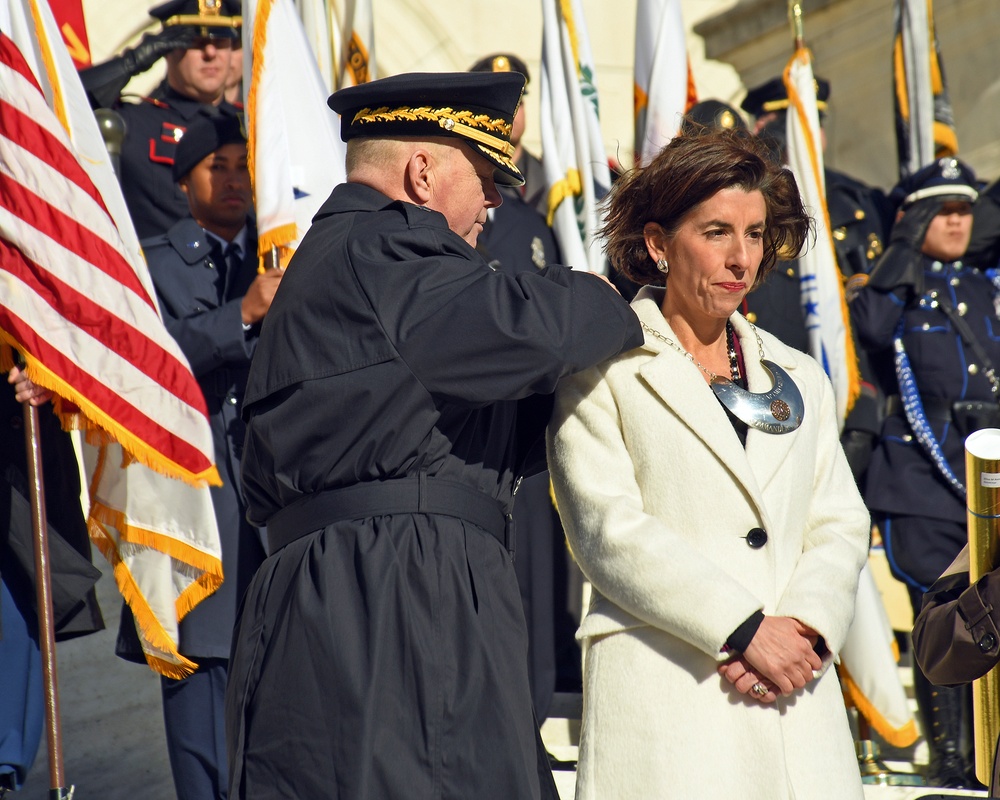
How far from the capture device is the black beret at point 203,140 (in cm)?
492

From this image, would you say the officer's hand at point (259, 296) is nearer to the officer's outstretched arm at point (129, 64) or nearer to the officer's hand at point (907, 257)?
the officer's outstretched arm at point (129, 64)

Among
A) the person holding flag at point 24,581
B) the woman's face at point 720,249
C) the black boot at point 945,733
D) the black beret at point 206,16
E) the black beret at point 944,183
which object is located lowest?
the black boot at point 945,733

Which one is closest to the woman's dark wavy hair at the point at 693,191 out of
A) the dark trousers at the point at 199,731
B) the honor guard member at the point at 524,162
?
the dark trousers at the point at 199,731

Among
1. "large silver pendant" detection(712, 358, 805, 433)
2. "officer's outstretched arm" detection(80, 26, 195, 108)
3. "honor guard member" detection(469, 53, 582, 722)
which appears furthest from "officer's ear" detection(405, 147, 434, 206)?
"officer's outstretched arm" detection(80, 26, 195, 108)

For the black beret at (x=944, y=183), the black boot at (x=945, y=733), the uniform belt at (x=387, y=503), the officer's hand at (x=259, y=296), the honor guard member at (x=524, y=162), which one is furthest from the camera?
the honor guard member at (x=524, y=162)

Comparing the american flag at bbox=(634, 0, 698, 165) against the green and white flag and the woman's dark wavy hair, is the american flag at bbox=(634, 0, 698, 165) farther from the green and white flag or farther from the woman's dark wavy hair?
the woman's dark wavy hair

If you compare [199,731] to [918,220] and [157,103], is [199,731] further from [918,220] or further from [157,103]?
[918,220]

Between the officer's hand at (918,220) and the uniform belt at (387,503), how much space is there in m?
3.30

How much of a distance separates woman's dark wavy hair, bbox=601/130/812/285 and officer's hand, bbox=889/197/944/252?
100 inches

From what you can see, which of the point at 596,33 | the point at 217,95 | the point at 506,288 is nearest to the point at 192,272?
the point at 217,95

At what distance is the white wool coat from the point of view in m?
2.89

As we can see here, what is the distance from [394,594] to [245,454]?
0.51m

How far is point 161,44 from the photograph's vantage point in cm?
611

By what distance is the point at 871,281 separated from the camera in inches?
225
